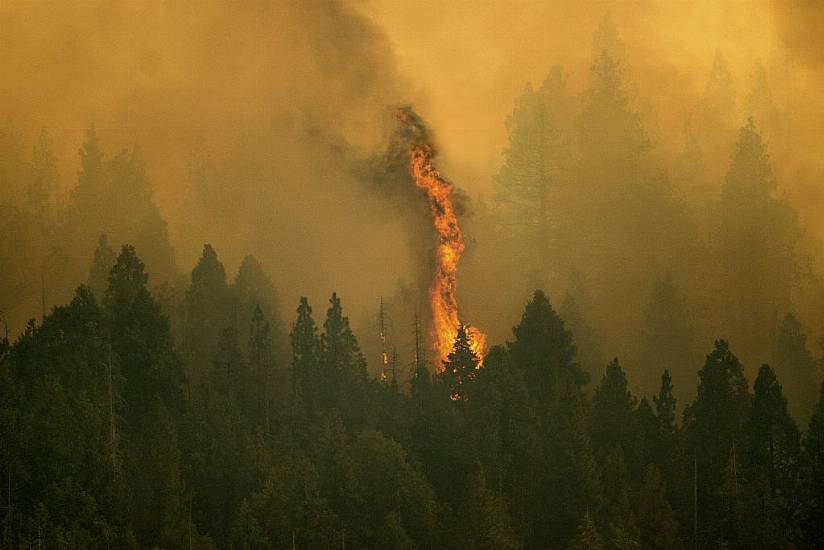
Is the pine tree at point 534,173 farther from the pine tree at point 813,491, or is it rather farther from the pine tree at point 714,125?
the pine tree at point 813,491

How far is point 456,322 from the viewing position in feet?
367

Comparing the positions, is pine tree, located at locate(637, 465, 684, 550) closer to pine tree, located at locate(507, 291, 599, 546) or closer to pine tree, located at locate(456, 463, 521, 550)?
pine tree, located at locate(507, 291, 599, 546)

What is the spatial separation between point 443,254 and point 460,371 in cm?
1807

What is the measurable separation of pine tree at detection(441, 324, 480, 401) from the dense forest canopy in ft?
0.68

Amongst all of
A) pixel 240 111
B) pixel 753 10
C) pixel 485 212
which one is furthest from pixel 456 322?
pixel 753 10

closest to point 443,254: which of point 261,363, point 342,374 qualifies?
point 261,363

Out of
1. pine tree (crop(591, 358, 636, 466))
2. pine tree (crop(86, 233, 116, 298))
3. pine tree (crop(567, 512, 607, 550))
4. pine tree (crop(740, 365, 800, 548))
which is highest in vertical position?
pine tree (crop(86, 233, 116, 298))

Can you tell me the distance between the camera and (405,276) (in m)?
121

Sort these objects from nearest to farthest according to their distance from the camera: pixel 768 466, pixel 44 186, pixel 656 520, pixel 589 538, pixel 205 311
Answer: pixel 589 538 → pixel 656 520 → pixel 768 466 → pixel 205 311 → pixel 44 186

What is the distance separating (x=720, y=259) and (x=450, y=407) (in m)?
44.7

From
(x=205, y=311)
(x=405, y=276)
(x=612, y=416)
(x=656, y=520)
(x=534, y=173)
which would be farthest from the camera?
(x=534, y=173)

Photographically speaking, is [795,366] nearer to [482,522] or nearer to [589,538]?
[589,538]

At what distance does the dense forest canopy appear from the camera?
281ft

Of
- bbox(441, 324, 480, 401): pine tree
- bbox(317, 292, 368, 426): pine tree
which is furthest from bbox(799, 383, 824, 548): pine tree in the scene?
bbox(317, 292, 368, 426): pine tree
